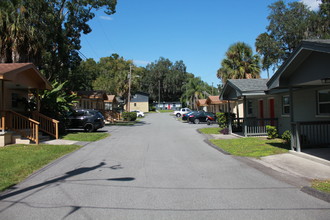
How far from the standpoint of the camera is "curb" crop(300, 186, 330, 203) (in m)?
5.69

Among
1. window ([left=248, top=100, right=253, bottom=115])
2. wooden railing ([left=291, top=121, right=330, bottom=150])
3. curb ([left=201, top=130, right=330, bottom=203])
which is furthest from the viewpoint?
window ([left=248, top=100, right=253, bottom=115])

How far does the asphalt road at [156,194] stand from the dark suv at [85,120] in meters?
12.2

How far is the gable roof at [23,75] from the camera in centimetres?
1280

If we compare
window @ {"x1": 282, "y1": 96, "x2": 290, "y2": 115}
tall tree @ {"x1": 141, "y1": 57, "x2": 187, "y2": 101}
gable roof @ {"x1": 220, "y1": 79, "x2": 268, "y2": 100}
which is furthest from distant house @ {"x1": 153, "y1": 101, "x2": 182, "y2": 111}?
window @ {"x1": 282, "y1": 96, "x2": 290, "y2": 115}

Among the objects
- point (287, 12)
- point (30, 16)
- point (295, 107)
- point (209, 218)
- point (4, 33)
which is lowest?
point (209, 218)

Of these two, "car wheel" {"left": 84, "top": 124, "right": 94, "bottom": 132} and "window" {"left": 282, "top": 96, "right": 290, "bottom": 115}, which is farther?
"car wheel" {"left": 84, "top": 124, "right": 94, "bottom": 132}

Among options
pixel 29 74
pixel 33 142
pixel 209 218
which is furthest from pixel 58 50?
pixel 209 218

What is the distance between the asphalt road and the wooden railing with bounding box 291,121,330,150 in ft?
9.87

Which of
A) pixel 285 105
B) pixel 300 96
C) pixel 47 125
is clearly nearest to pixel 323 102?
pixel 300 96

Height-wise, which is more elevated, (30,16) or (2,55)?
(30,16)

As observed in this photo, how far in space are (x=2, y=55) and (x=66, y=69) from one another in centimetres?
809

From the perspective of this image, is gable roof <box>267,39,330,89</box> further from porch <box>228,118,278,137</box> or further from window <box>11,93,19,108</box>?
window <box>11,93,19,108</box>

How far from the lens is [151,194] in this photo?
6.02 metres

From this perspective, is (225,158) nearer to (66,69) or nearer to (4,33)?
(4,33)
